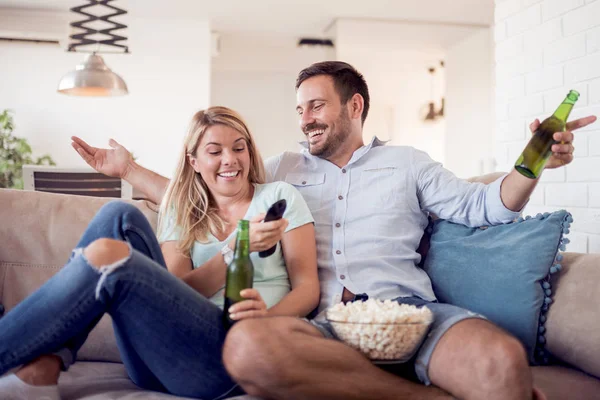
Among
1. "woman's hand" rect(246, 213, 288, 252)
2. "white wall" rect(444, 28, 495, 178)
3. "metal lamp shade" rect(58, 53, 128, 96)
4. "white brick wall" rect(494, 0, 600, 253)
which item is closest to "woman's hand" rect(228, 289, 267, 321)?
"woman's hand" rect(246, 213, 288, 252)

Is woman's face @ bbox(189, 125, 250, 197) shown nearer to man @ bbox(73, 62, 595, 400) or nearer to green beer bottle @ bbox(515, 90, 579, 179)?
man @ bbox(73, 62, 595, 400)

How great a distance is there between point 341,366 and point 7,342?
73cm

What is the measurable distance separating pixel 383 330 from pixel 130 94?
18.0 feet

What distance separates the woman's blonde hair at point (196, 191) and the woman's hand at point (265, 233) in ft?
1.13

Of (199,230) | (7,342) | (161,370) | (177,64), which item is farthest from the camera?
(177,64)

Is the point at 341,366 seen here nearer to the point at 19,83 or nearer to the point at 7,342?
the point at 7,342

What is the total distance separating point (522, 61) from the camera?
10.00 feet

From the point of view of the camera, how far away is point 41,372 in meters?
1.40

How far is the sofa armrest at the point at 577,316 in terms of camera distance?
1.57 meters

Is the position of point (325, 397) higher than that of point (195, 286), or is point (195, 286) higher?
point (195, 286)

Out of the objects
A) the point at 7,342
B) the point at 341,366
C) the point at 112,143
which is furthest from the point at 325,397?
the point at 112,143

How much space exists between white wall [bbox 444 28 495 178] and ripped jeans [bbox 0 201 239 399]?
200 inches

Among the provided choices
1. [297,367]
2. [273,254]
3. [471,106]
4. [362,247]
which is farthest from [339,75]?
[471,106]

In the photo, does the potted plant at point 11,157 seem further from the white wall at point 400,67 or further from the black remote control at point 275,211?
the black remote control at point 275,211
